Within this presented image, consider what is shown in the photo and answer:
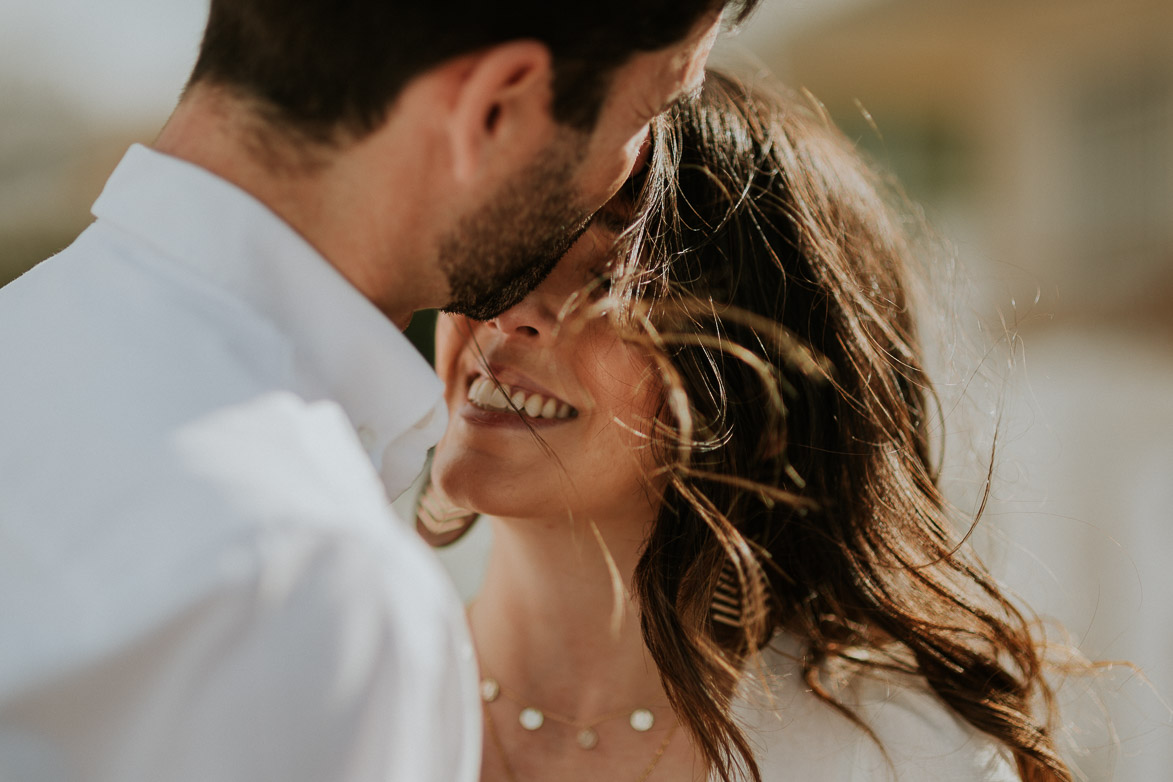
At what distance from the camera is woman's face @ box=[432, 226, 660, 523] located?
1.58 metres

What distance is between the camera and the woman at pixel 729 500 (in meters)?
1.60

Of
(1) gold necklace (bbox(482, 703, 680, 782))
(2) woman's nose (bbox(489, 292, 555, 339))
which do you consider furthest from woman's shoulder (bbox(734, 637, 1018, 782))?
(2) woman's nose (bbox(489, 292, 555, 339))

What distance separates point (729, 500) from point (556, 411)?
32 cm

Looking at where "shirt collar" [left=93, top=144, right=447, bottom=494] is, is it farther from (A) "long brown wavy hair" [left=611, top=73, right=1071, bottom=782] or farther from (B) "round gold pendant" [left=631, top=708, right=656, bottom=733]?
(B) "round gold pendant" [left=631, top=708, right=656, bottom=733]

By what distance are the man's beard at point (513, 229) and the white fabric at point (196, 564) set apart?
219 millimetres

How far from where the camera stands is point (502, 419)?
5.40 ft

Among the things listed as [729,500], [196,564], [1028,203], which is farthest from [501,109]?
[1028,203]

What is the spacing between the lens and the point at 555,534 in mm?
1758

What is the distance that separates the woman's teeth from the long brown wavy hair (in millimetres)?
157

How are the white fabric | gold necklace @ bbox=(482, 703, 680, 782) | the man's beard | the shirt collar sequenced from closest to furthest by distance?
1. the white fabric
2. the shirt collar
3. the man's beard
4. gold necklace @ bbox=(482, 703, 680, 782)

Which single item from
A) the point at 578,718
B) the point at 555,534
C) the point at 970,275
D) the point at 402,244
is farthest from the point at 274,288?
the point at 970,275

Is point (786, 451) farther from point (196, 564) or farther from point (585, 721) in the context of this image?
point (196, 564)

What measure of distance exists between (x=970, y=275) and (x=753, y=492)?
0.59m

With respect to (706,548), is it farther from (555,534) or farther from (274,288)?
(274,288)
